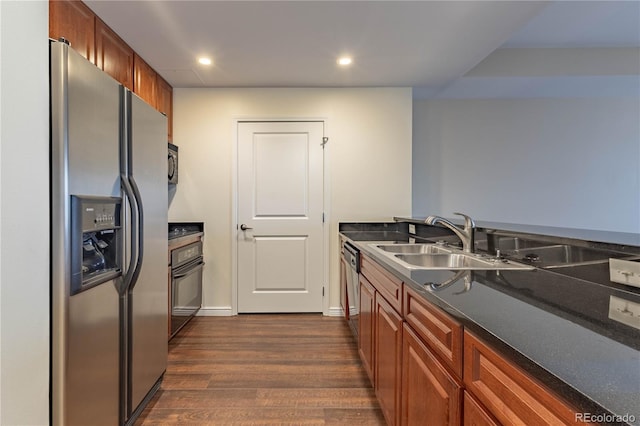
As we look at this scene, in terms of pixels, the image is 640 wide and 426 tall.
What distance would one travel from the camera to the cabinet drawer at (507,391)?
21.2 inches

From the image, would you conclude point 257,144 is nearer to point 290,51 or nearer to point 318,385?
point 290,51

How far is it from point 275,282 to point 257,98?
76.3 inches

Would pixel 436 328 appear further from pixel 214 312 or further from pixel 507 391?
pixel 214 312

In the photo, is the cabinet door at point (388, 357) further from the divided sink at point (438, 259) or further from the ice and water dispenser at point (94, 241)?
the ice and water dispenser at point (94, 241)

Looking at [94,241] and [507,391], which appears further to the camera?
[94,241]

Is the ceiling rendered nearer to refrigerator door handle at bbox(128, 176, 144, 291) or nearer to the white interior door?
the white interior door

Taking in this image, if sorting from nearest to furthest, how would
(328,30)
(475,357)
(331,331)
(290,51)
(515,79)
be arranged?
(475,357)
(328,30)
(290,51)
(331,331)
(515,79)

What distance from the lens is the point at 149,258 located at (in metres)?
1.66

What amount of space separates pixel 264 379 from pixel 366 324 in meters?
0.79

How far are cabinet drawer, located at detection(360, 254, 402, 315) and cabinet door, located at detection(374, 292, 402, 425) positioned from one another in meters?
0.04

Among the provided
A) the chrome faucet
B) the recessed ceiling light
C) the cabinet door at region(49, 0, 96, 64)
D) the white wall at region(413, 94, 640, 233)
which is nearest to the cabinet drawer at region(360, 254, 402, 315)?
the chrome faucet

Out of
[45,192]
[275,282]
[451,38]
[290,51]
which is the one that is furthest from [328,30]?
[275,282]

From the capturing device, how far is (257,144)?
10.6 ft

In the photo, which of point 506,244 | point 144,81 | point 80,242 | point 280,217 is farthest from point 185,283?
point 506,244
